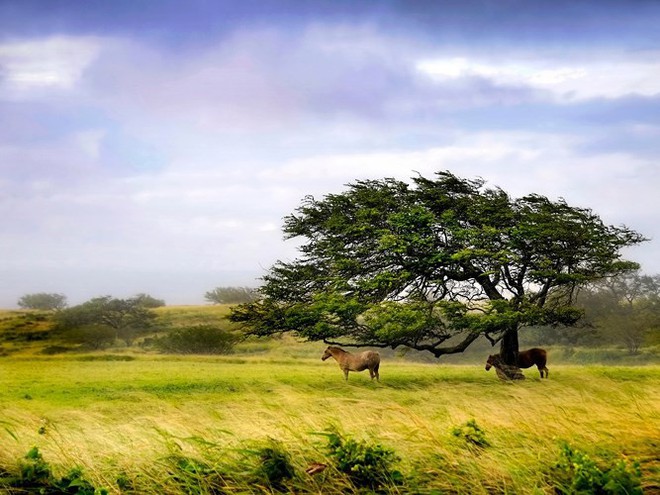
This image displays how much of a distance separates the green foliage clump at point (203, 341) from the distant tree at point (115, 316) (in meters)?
11.7

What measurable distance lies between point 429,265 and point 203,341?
3443 centimetres

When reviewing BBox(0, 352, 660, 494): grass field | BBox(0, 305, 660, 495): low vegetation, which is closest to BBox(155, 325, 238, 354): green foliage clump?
BBox(0, 305, 660, 495): low vegetation

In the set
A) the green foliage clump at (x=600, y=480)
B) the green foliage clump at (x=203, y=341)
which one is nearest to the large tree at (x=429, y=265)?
the green foliage clump at (x=600, y=480)

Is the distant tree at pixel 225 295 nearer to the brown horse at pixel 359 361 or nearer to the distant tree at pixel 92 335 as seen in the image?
the distant tree at pixel 92 335

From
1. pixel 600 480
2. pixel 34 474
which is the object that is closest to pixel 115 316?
pixel 34 474

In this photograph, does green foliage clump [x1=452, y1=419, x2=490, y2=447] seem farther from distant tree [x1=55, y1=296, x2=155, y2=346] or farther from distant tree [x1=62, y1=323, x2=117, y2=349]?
distant tree [x1=55, y1=296, x2=155, y2=346]

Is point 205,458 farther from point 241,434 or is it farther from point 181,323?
point 181,323

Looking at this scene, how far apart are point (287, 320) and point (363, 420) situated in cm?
1916

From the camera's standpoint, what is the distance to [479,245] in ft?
95.0

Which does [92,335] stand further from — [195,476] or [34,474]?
[195,476]

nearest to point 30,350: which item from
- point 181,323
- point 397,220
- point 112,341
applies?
point 112,341

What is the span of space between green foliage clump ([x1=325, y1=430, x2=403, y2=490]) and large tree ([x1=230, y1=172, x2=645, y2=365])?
1925 cm

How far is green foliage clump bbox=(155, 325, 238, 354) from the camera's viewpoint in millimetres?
58594

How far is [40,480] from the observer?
24.6ft
